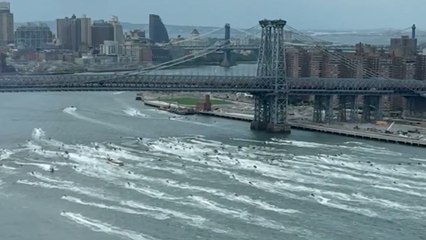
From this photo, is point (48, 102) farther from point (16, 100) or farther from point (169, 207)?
point (169, 207)

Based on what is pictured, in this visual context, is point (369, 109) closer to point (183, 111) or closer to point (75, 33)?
point (183, 111)

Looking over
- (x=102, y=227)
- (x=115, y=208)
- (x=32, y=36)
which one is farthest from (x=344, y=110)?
(x=32, y=36)

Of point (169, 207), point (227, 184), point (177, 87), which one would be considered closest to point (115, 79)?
point (177, 87)

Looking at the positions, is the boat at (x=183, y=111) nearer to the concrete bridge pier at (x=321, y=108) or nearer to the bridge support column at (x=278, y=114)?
the concrete bridge pier at (x=321, y=108)

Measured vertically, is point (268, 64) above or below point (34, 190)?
above

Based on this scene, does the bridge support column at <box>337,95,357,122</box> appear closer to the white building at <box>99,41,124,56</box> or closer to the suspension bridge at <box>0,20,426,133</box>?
the suspension bridge at <box>0,20,426,133</box>

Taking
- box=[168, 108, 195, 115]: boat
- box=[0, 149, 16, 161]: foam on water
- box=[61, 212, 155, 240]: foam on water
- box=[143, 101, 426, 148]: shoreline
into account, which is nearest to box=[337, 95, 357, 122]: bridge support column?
box=[143, 101, 426, 148]: shoreline

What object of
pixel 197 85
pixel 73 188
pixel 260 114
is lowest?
pixel 73 188
